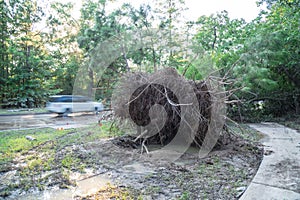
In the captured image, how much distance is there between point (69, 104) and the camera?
35.3 feet

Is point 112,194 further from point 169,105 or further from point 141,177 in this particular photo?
point 169,105

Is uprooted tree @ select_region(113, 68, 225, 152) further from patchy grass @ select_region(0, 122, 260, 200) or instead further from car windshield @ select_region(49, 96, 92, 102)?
car windshield @ select_region(49, 96, 92, 102)

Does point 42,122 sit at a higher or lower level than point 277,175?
lower

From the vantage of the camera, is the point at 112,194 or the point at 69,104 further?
→ the point at 69,104

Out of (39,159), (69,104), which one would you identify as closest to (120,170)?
(39,159)

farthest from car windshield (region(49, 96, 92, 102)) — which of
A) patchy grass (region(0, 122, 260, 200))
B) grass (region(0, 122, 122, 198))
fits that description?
patchy grass (region(0, 122, 260, 200))

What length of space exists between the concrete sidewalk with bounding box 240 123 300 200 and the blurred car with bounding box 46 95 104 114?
24.2 ft

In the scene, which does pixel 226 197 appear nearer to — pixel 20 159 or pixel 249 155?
pixel 249 155

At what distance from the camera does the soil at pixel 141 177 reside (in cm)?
240

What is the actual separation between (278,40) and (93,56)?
9.13 m

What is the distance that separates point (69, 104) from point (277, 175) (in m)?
9.55

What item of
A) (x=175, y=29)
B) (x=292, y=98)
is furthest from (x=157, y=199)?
(x=175, y=29)

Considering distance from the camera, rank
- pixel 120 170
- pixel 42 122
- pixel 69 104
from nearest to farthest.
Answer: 1. pixel 120 170
2. pixel 42 122
3. pixel 69 104

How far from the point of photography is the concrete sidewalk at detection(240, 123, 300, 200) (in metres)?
2.27
